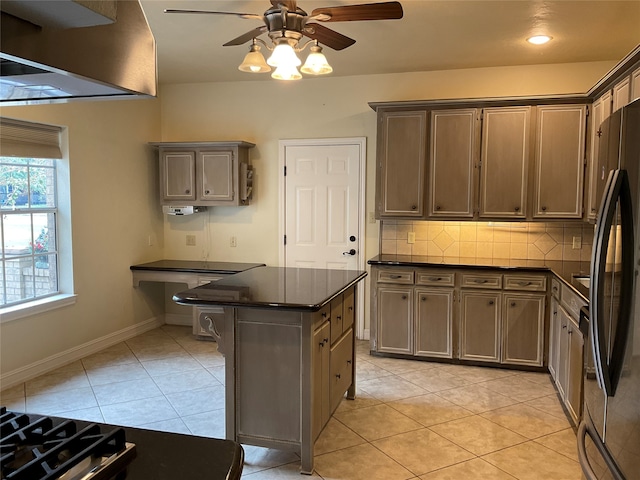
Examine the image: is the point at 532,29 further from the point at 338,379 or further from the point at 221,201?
the point at 221,201

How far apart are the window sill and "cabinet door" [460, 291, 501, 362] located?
3.47 meters

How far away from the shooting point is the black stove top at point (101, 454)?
99 centimetres

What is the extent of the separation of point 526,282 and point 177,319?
3806 millimetres

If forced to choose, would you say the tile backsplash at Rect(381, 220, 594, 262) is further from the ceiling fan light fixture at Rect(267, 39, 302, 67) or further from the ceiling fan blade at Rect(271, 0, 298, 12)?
the ceiling fan blade at Rect(271, 0, 298, 12)

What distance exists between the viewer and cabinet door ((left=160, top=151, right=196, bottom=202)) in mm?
5438

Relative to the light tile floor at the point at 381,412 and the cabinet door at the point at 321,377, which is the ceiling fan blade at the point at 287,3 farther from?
the light tile floor at the point at 381,412

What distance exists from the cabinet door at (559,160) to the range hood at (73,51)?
159 inches

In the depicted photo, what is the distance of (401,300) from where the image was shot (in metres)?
4.59

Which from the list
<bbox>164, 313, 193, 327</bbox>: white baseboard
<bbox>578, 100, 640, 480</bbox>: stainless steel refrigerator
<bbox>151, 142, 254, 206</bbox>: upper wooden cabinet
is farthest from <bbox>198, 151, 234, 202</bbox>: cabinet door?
<bbox>578, 100, 640, 480</bbox>: stainless steel refrigerator

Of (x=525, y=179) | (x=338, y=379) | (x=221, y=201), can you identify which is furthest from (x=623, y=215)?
(x=221, y=201)

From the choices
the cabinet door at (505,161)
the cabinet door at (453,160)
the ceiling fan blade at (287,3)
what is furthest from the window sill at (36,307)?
the cabinet door at (505,161)

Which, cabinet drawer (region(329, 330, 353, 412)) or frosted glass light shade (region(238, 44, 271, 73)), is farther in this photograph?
cabinet drawer (region(329, 330, 353, 412))

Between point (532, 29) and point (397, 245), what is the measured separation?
2.27 m

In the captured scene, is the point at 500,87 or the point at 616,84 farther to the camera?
the point at 500,87
